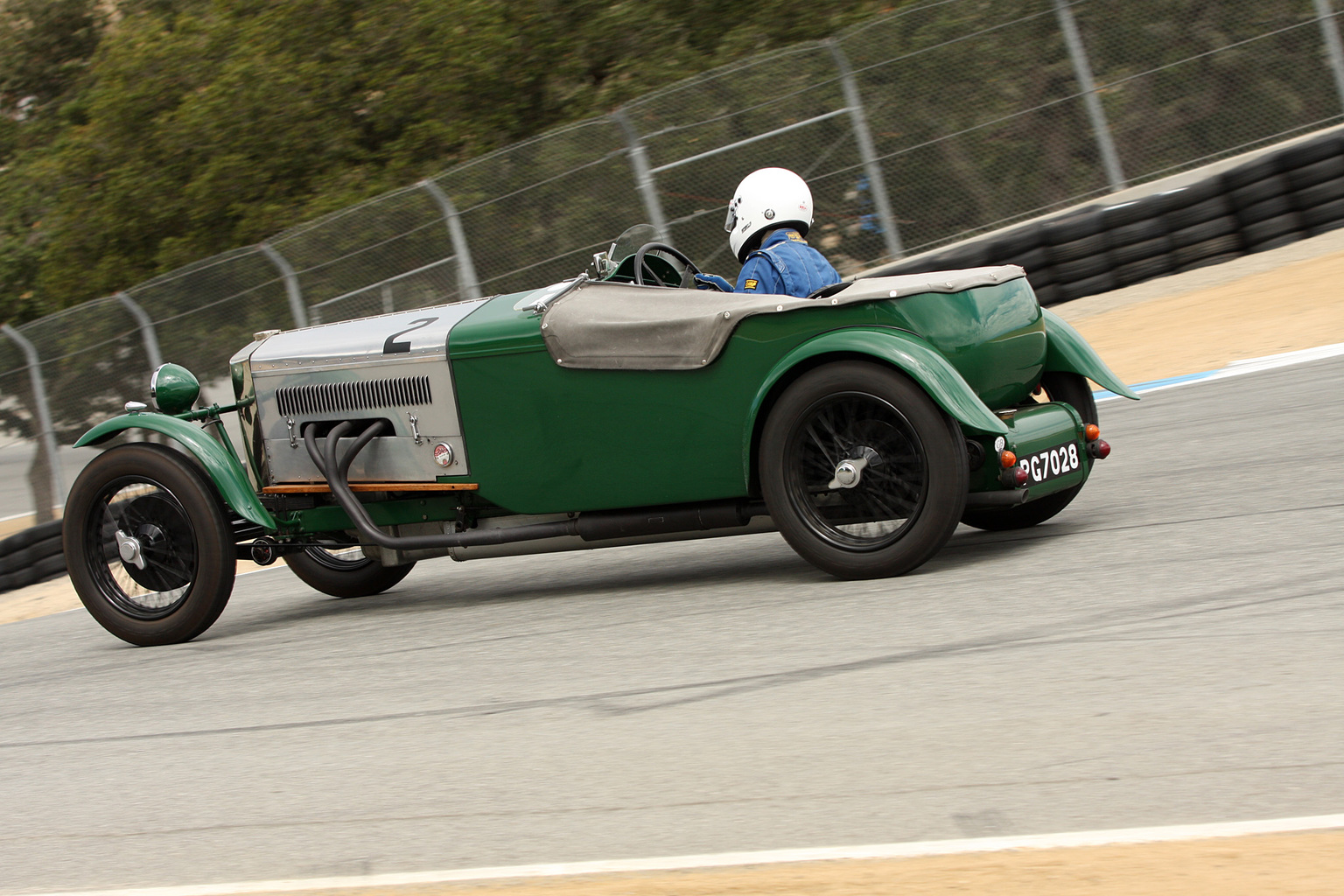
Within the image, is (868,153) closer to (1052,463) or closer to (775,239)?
(775,239)

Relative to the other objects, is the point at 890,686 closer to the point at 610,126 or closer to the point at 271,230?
the point at 610,126

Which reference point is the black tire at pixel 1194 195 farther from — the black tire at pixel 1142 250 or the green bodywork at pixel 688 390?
the green bodywork at pixel 688 390

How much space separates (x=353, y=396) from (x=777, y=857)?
3.47m

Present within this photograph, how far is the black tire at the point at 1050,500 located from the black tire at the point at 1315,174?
6.37 meters

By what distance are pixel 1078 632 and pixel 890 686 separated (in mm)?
612

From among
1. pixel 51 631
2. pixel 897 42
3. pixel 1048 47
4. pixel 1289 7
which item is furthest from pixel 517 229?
pixel 1289 7

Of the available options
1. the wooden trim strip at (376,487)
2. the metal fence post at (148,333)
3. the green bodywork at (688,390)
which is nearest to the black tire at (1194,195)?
the green bodywork at (688,390)

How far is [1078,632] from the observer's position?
3867mm

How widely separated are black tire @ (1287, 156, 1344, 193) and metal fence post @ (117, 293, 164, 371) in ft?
32.1

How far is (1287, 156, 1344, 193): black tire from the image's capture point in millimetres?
10586

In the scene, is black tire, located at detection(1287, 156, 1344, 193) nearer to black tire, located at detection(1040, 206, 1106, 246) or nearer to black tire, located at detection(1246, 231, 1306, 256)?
black tire, located at detection(1246, 231, 1306, 256)

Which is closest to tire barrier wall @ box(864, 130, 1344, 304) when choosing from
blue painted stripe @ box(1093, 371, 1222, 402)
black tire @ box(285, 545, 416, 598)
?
blue painted stripe @ box(1093, 371, 1222, 402)

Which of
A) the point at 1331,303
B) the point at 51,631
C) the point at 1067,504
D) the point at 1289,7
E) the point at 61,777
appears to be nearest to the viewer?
the point at 61,777

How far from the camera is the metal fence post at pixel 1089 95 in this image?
12.2 meters
